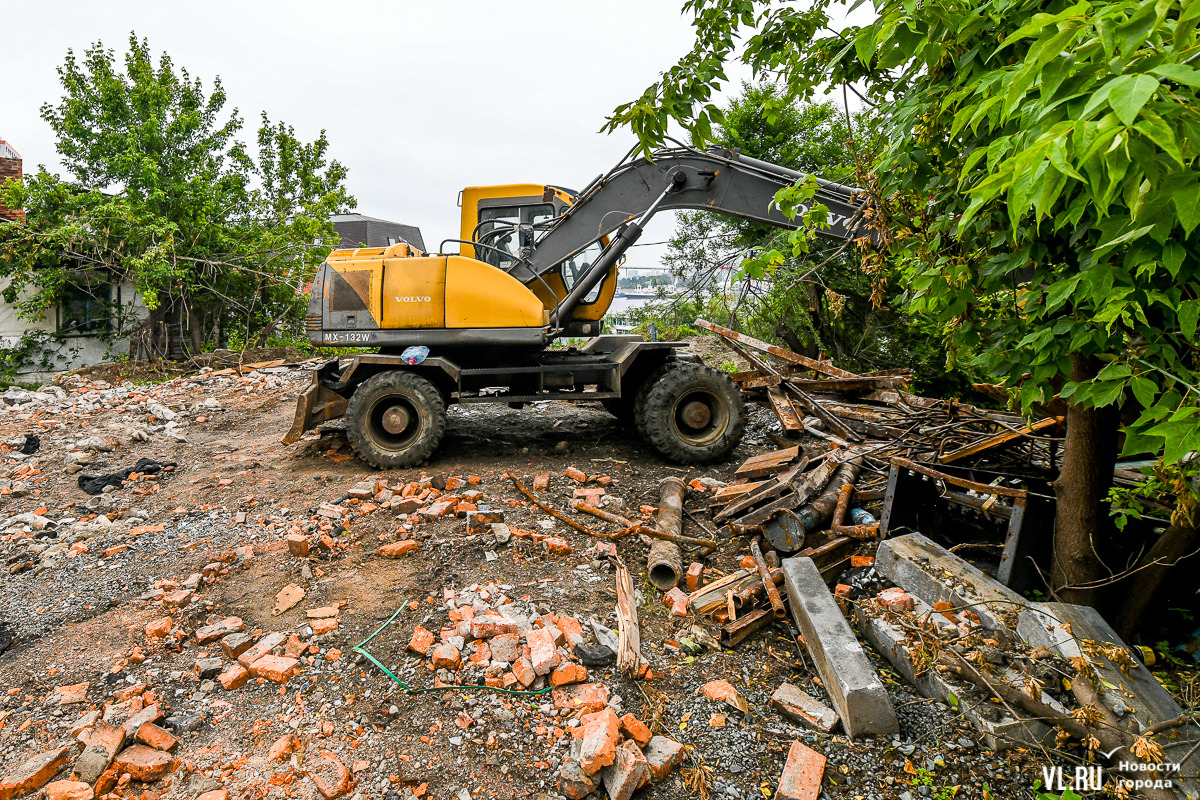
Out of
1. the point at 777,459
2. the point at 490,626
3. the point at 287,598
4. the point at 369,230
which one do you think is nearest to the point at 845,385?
the point at 777,459

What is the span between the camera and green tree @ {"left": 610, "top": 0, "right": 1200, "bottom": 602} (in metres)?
1.34

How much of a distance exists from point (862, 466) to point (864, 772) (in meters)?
3.01

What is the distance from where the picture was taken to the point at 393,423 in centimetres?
672

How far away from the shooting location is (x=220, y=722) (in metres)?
2.97

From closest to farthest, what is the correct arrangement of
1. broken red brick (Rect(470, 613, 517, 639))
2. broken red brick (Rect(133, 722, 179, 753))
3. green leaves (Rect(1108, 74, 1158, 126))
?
green leaves (Rect(1108, 74, 1158, 126)) → broken red brick (Rect(133, 722, 179, 753)) → broken red brick (Rect(470, 613, 517, 639))

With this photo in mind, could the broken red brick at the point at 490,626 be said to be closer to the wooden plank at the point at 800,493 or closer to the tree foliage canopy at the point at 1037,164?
the wooden plank at the point at 800,493

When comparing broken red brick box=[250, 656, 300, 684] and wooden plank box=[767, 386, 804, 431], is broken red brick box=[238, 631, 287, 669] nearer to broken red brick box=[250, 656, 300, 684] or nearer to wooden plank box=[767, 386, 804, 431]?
broken red brick box=[250, 656, 300, 684]

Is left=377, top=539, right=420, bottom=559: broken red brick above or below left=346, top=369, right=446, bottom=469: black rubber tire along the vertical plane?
Answer: below

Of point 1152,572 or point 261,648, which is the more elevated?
point 1152,572

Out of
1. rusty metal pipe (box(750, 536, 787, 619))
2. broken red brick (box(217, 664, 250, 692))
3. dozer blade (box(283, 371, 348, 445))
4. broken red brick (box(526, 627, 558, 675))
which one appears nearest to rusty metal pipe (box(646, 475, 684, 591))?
rusty metal pipe (box(750, 536, 787, 619))

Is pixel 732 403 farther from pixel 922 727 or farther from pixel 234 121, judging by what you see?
pixel 234 121

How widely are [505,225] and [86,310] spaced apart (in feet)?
42.5

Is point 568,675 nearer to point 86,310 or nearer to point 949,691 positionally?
point 949,691

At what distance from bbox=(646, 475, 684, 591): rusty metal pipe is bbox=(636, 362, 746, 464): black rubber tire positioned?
1.24 metres
